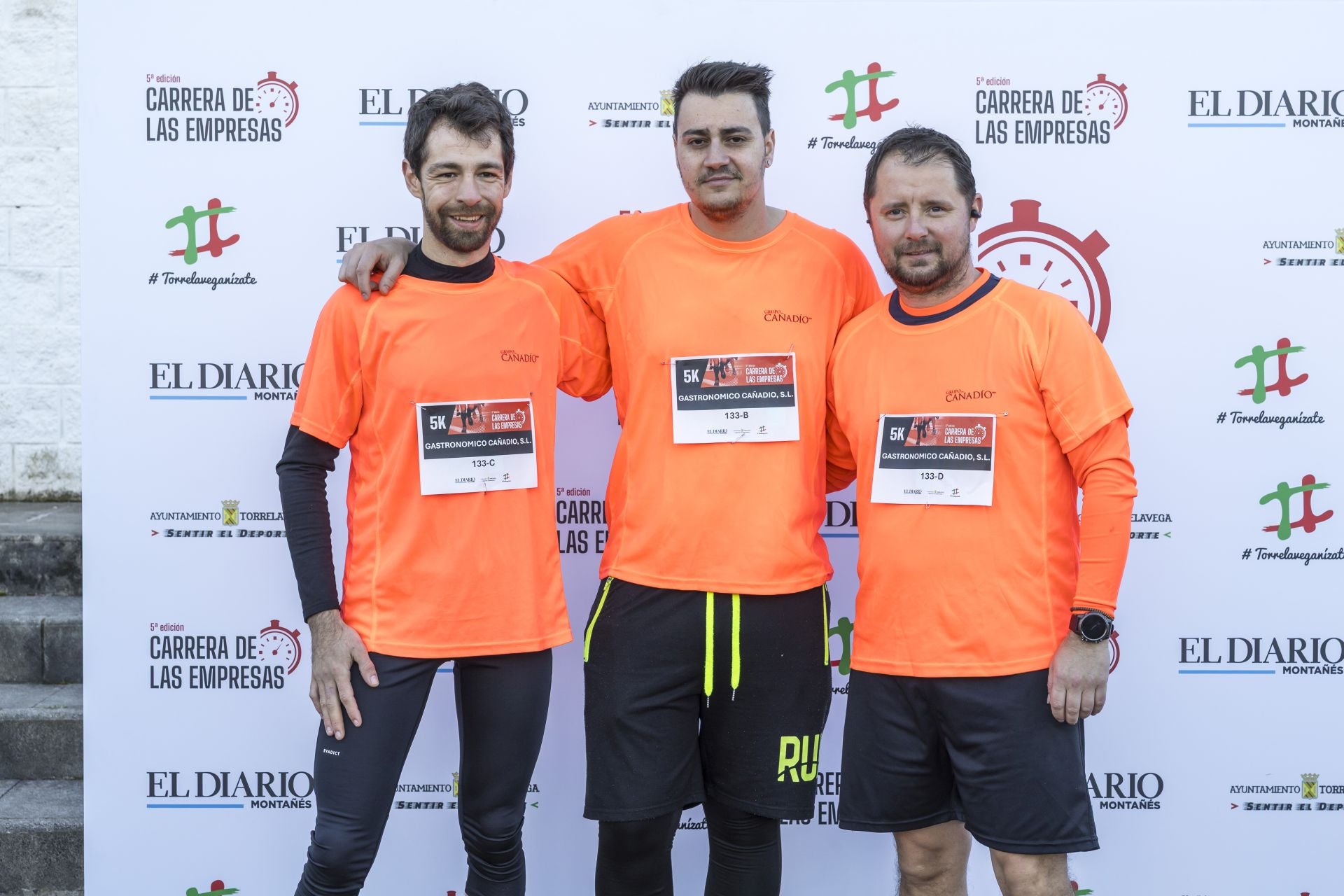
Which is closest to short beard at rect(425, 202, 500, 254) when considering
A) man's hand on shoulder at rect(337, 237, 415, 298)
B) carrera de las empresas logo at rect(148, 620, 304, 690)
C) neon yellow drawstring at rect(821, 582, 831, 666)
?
man's hand on shoulder at rect(337, 237, 415, 298)

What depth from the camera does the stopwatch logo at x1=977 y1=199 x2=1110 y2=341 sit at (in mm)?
2912

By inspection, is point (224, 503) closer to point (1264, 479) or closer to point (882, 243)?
point (882, 243)

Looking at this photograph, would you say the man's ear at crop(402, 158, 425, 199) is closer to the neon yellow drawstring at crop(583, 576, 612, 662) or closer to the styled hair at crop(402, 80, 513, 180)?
the styled hair at crop(402, 80, 513, 180)

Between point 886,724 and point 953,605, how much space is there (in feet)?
0.93

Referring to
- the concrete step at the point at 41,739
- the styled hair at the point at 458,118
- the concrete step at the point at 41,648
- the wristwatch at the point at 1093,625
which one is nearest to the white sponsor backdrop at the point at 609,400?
the concrete step at the point at 41,739

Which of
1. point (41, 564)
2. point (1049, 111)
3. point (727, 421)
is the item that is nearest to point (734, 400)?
point (727, 421)

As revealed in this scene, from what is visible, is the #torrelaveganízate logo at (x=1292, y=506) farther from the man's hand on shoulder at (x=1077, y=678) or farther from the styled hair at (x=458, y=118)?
the styled hair at (x=458, y=118)

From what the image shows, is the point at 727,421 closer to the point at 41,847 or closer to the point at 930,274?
the point at 930,274

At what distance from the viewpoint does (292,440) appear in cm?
221

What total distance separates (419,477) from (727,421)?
0.65 metres

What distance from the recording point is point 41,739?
10.4ft

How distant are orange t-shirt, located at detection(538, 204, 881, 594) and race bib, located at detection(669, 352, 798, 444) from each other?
0.01m

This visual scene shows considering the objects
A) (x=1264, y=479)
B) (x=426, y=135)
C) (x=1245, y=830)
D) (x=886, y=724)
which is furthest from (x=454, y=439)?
(x=1245, y=830)

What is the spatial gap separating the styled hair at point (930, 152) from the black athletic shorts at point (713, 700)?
909 millimetres
